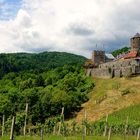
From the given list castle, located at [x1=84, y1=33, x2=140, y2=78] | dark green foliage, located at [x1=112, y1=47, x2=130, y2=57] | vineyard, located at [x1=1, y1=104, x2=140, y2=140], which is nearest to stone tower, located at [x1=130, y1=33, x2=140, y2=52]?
castle, located at [x1=84, y1=33, x2=140, y2=78]

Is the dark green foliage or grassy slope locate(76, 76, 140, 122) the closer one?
grassy slope locate(76, 76, 140, 122)

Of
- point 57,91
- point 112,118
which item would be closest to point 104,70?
point 57,91

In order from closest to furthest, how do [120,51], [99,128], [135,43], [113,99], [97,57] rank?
[99,128], [113,99], [135,43], [97,57], [120,51]

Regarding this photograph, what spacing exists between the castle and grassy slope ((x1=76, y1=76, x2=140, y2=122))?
2110 millimetres

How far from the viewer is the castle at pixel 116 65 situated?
347 feet

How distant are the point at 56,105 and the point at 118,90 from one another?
1418 cm

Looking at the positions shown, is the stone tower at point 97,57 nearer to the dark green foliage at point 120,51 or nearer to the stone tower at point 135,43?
the stone tower at point 135,43

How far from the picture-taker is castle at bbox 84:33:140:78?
105750 mm

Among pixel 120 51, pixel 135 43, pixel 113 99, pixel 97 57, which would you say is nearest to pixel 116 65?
pixel 135 43

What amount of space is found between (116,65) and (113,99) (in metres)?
23.3

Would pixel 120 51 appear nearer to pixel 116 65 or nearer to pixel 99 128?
pixel 116 65

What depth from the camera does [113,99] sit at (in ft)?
313

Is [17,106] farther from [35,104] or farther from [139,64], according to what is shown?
[139,64]

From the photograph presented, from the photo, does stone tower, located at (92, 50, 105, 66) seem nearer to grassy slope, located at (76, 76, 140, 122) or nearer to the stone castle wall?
the stone castle wall
